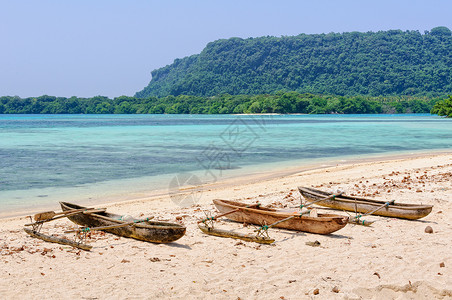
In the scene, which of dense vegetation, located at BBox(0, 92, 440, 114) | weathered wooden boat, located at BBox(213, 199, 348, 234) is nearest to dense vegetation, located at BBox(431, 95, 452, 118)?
dense vegetation, located at BBox(0, 92, 440, 114)

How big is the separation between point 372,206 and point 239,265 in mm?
4342

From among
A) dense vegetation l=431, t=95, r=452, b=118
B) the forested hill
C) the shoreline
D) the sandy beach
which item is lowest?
dense vegetation l=431, t=95, r=452, b=118

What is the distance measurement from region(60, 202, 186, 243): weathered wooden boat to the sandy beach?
14 cm

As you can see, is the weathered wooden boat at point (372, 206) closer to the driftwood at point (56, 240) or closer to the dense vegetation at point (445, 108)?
the driftwood at point (56, 240)

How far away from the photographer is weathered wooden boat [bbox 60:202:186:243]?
8023mm

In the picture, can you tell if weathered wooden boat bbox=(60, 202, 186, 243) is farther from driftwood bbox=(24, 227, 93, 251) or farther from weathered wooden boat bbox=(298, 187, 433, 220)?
weathered wooden boat bbox=(298, 187, 433, 220)

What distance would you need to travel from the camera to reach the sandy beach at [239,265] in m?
6.18

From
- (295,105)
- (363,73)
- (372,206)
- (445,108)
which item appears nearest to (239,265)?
(372,206)

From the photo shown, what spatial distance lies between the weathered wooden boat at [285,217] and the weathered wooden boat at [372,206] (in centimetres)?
148

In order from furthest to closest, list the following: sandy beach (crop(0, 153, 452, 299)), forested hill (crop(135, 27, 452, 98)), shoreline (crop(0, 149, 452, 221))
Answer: forested hill (crop(135, 27, 452, 98))
shoreline (crop(0, 149, 452, 221))
sandy beach (crop(0, 153, 452, 299))

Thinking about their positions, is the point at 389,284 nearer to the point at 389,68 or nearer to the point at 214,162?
the point at 214,162

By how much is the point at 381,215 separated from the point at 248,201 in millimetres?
3430

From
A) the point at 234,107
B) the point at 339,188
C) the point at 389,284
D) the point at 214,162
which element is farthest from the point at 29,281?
the point at 234,107

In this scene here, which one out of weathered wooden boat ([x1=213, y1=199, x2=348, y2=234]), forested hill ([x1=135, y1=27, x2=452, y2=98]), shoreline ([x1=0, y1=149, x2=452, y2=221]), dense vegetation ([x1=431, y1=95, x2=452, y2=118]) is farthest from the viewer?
forested hill ([x1=135, y1=27, x2=452, y2=98])
